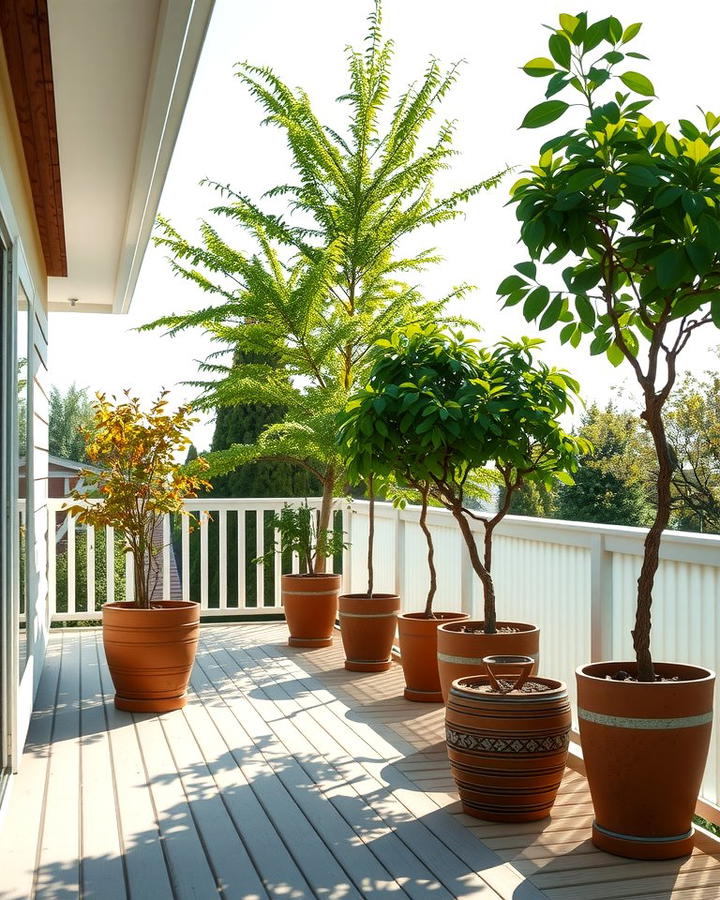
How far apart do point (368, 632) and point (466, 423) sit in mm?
2329

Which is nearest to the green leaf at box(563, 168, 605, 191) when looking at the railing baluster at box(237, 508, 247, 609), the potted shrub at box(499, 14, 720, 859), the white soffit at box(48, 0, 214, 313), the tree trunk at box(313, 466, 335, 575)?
the potted shrub at box(499, 14, 720, 859)

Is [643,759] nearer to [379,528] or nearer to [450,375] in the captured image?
[450,375]

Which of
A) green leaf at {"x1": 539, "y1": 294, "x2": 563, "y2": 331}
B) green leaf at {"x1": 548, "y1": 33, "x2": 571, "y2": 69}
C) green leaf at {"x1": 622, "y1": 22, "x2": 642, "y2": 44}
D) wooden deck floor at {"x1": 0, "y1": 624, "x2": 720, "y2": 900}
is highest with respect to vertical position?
green leaf at {"x1": 622, "y1": 22, "x2": 642, "y2": 44}

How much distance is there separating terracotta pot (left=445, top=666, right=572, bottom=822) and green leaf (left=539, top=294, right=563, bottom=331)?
1238 millimetres

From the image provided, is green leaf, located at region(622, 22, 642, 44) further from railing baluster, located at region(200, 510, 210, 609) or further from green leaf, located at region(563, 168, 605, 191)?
railing baluster, located at region(200, 510, 210, 609)

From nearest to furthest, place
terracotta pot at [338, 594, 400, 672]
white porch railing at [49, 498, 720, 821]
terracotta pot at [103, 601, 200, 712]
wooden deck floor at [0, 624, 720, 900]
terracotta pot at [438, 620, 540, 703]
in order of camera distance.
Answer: wooden deck floor at [0, 624, 720, 900] → white porch railing at [49, 498, 720, 821] → terracotta pot at [438, 620, 540, 703] → terracotta pot at [103, 601, 200, 712] → terracotta pot at [338, 594, 400, 672]

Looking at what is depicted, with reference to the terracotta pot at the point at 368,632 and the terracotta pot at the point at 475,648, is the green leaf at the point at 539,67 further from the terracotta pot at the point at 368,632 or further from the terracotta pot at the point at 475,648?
the terracotta pot at the point at 368,632

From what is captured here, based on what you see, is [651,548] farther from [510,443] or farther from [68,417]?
[68,417]

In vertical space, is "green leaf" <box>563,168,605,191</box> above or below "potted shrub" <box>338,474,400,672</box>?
above

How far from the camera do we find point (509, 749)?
3.20 metres

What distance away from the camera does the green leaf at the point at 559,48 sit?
271 centimetres

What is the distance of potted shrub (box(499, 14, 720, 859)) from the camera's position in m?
2.68

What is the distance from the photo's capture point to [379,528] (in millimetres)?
7109

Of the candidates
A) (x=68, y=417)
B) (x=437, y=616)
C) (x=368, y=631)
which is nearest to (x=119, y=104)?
(x=437, y=616)
